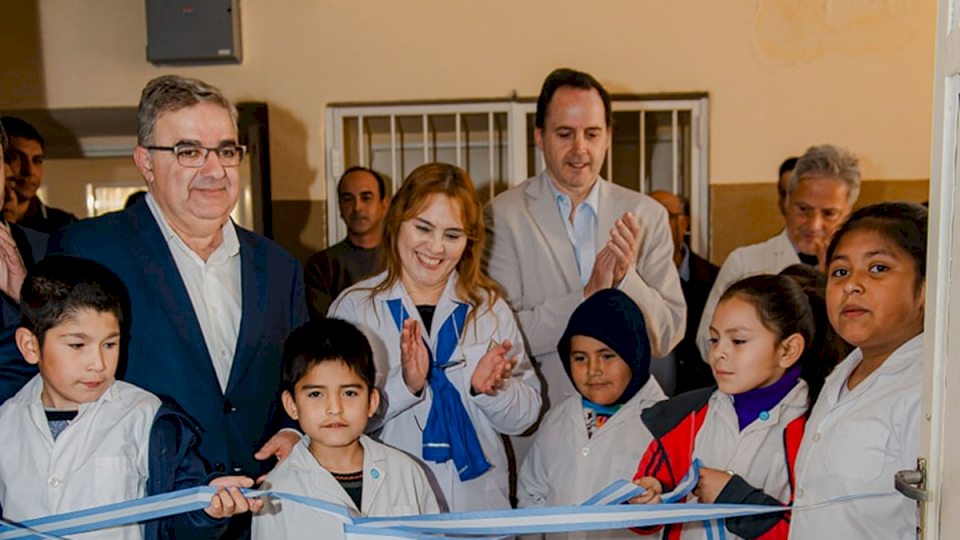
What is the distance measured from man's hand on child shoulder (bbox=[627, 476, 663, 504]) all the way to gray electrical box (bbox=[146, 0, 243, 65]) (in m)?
3.80

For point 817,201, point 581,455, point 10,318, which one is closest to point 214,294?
point 10,318

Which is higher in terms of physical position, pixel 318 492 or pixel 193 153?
pixel 193 153

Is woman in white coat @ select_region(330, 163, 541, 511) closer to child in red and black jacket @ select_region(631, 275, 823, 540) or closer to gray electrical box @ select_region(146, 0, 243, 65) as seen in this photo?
child in red and black jacket @ select_region(631, 275, 823, 540)

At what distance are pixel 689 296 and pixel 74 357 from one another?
263 cm

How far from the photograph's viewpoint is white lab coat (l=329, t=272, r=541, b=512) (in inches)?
88.5

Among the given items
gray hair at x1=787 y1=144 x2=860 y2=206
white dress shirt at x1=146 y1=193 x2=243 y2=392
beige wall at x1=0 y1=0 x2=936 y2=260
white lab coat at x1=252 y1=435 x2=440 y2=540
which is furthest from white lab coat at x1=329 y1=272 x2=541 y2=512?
beige wall at x1=0 y1=0 x2=936 y2=260

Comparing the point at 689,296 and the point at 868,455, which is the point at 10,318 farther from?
the point at 689,296

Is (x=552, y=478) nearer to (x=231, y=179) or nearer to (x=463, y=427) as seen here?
(x=463, y=427)

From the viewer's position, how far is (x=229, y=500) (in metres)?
1.68

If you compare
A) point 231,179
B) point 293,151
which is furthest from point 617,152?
point 231,179

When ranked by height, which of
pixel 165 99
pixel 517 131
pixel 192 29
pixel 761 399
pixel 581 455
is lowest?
pixel 581 455

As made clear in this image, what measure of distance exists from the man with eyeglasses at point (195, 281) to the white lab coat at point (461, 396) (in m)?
0.30

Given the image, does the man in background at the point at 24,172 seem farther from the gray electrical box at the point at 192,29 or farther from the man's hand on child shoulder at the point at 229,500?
the man's hand on child shoulder at the point at 229,500

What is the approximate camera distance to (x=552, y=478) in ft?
7.63
